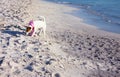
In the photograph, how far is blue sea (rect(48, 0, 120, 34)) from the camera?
51.4ft

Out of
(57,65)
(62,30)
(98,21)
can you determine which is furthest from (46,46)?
(98,21)

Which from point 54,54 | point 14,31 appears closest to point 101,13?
point 14,31

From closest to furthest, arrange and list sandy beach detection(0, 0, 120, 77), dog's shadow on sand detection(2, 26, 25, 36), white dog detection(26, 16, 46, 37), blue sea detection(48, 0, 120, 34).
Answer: sandy beach detection(0, 0, 120, 77) < white dog detection(26, 16, 46, 37) < dog's shadow on sand detection(2, 26, 25, 36) < blue sea detection(48, 0, 120, 34)

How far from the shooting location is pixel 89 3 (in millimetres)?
24328

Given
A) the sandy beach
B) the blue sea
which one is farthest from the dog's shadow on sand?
the blue sea

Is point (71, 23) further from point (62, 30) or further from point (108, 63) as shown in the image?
point (108, 63)

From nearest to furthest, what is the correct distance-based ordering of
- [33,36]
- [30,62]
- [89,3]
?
[30,62], [33,36], [89,3]

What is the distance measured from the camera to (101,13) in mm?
19469

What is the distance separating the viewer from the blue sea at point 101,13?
1567 cm

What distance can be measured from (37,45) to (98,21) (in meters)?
8.27

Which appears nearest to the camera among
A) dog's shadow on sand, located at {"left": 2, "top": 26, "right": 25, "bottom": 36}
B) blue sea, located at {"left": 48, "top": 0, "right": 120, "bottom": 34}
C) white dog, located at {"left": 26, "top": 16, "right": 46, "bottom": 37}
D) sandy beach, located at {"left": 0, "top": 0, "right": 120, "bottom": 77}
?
sandy beach, located at {"left": 0, "top": 0, "right": 120, "bottom": 77}

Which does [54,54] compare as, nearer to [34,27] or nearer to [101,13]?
A: [34,27]

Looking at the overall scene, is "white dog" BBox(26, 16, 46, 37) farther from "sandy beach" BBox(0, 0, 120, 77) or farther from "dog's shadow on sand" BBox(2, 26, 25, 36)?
"dog's shadow on sand" BBox(2, 26, 25, 36)

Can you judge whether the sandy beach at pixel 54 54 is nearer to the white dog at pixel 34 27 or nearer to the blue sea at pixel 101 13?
the white dog at pixel 34 27
